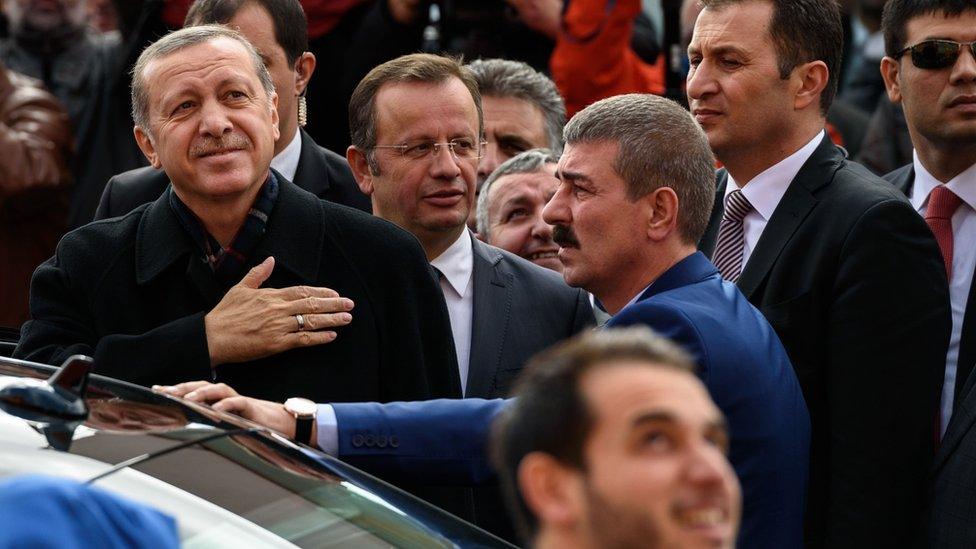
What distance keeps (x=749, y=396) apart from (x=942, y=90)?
1608 mm

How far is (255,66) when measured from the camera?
3.63m

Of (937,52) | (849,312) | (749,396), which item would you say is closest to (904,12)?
(937,52)

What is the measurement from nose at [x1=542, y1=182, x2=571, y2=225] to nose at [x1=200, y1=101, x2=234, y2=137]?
773mm

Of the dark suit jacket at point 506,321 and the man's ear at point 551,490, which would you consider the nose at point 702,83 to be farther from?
the man's ear at point 551,490

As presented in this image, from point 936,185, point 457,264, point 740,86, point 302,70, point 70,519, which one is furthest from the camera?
point 302,70

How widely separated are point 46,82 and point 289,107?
8.88ft

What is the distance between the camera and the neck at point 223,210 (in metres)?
3.47

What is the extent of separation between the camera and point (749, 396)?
10.5 feet

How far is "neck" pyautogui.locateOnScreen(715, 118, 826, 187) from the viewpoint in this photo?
4098mm

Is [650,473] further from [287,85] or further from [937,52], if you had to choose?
[287,85]

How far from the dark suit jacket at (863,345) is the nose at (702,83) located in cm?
50

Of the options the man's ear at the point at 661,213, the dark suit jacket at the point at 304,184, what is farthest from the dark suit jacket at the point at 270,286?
the dark suit jacket at the point at 304,184

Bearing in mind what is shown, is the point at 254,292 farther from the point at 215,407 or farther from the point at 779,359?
the point at 779,359

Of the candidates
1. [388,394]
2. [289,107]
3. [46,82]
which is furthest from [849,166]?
[46,82]
